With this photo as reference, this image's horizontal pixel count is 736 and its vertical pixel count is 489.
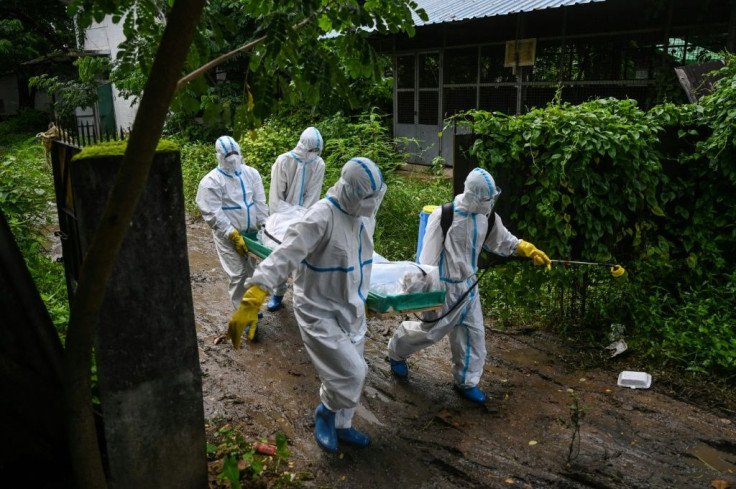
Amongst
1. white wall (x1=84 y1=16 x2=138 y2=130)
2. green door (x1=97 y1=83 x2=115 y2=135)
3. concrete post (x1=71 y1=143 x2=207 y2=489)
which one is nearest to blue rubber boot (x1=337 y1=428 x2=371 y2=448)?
concrete post (x1=71 y1=143 x2=207 y2=489)

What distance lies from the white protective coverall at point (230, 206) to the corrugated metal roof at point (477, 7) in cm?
462

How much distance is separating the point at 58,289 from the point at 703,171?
5.35 meters

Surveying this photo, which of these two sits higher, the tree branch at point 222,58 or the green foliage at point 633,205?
the tree branch at point 222,58

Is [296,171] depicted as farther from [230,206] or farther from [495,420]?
[495,420]

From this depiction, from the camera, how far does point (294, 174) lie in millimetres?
6363

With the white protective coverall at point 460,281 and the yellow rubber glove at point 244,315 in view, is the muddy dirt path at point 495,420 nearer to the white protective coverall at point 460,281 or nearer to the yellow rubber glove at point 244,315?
the white protective coverall at point 460,281

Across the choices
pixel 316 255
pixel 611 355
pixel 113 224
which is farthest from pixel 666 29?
pixel 113 224

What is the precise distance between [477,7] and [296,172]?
5939 millimetres

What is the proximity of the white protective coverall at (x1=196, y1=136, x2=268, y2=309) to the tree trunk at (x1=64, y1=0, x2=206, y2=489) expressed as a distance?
11.1 feet

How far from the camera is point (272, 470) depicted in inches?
138

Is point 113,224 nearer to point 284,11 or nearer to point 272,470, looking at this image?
point 284,11

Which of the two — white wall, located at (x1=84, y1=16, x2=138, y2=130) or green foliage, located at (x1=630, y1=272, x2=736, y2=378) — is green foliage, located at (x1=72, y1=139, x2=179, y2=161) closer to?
green foliage, located at (x1=630, y1=272, x2=736, y2=378)

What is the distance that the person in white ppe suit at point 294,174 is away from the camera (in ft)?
20.6

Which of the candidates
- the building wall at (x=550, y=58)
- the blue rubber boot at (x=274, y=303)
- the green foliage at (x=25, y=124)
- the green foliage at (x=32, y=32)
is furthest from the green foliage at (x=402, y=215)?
the green foliage at (x=25, y=124)
